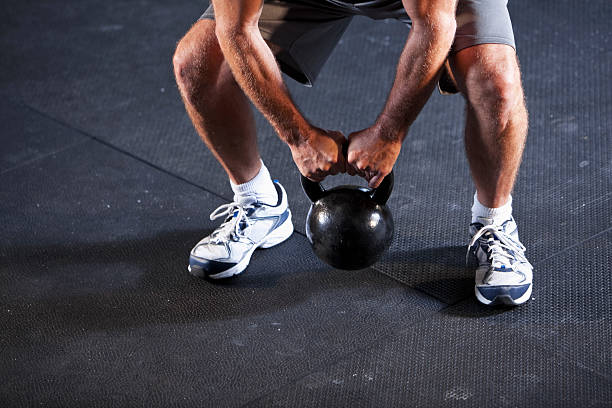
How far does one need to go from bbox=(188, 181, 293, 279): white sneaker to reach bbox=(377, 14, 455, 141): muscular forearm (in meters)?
0.51

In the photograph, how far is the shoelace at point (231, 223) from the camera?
1933mm

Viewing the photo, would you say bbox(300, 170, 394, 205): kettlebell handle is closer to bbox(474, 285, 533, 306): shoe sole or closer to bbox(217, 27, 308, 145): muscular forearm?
bbox(217, 27, 308, 145): muscular forearm

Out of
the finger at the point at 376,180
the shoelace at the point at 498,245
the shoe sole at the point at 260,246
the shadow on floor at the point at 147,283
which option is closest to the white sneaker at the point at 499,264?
the shoelace at the point at 498,245

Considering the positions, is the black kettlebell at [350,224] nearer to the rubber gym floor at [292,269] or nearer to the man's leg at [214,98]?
the rubber gym floor at [292,269]

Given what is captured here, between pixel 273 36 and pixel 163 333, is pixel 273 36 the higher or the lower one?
the higher one

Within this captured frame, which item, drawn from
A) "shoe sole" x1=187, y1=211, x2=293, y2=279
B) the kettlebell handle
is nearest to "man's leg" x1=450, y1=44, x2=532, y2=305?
the kettlebell handle

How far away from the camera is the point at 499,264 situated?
176 centimetres

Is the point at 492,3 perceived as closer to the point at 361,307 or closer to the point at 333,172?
the point at 333,172

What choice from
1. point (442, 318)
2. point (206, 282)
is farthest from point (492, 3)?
point (206, 282)

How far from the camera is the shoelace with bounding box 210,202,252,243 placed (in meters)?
1.93

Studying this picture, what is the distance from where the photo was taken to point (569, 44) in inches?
115

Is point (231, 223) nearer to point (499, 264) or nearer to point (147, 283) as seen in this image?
point (147, 283)

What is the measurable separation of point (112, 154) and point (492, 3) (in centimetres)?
129

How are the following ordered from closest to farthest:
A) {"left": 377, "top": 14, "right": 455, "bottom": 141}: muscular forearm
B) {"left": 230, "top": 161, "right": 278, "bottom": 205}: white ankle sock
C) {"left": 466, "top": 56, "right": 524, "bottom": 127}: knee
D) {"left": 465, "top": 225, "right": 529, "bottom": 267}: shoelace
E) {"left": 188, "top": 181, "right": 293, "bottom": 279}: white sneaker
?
{"left": 377, "top": 14, "right": 455, "bottom": 141}: muscular forearm, {"left": 466, "top": 56, "right": 524, "bottom": 127}: knee, {"left": 465, "top": 225, "right": 529, "bottom": 267}: shoelace, {"left": 188, "top": 181, "right": 293, "bottom": 279}: white sneaker, {"left": 230, "top": 161, "right": 278, "bottom": 205}: white ankle sock
